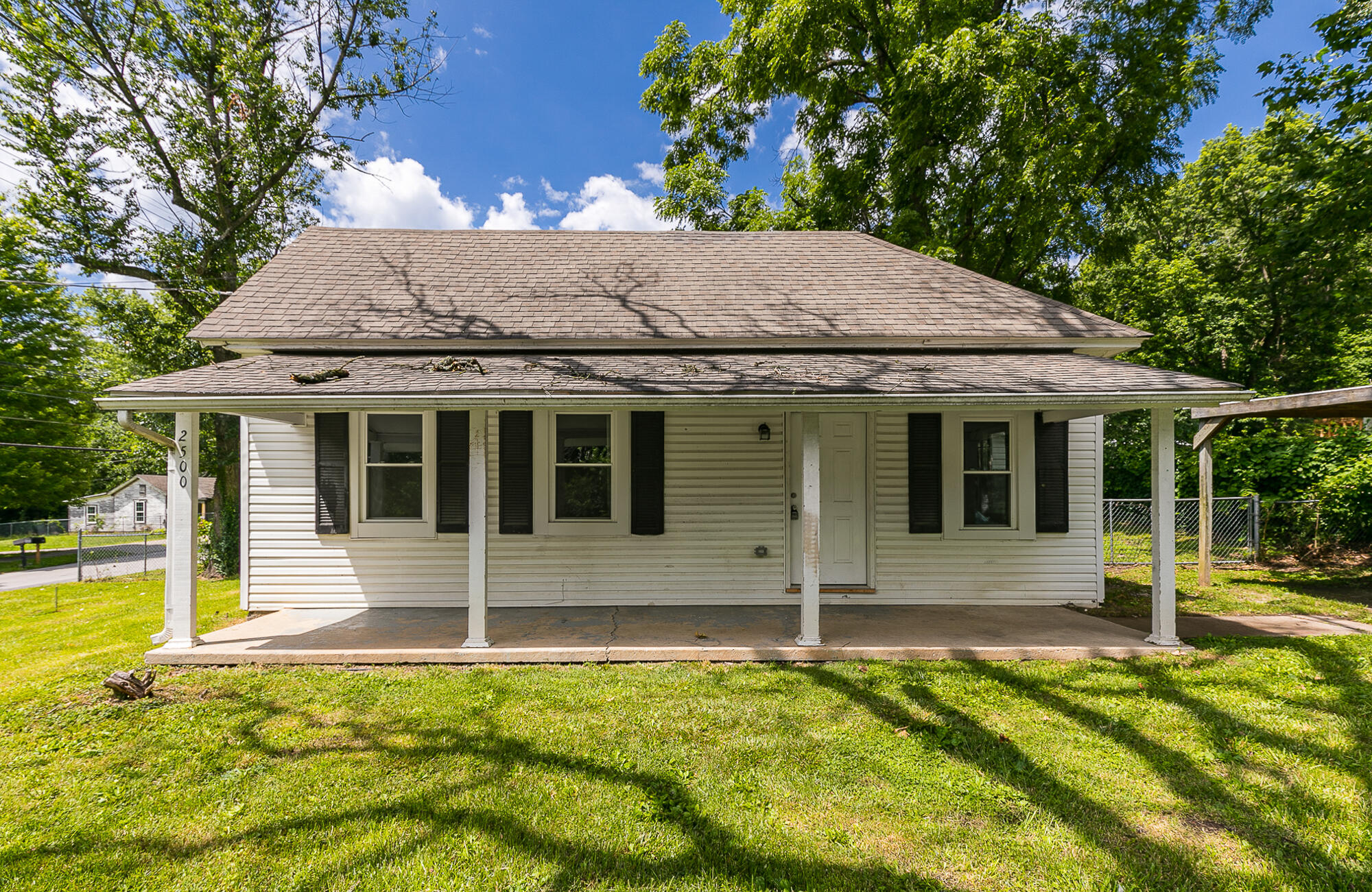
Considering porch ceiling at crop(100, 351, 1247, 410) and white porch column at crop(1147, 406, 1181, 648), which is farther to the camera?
white porch column at crop(1147, 406, 1181, 648)

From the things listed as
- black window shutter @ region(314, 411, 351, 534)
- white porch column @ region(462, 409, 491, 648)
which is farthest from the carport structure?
black window shutter @ region(314, 411, 351, 534)

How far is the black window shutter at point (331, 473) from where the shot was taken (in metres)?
6.60

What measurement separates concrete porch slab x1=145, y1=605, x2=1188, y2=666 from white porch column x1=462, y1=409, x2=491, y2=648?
0.20 meters

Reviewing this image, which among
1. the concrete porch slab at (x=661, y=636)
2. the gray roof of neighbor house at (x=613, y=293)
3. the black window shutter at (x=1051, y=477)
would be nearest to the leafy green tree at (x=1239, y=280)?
the gray roof of neighbor house at (x=613, y=293)

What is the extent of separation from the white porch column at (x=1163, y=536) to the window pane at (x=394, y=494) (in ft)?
26.4

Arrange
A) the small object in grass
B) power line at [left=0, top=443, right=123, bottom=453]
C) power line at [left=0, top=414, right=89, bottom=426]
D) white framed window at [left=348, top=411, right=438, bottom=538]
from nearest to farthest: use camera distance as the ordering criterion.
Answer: the small object in grass, white framed window at [left=348, top=411, right=438, bottom=538], power line at [left=0, top=414, right=89, bottom=426], power line at [left=0, top=443, right=123, bottom=453]

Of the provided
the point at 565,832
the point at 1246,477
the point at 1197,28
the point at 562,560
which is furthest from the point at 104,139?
the point at 1246,477

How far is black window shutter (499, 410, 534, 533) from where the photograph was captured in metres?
6.61

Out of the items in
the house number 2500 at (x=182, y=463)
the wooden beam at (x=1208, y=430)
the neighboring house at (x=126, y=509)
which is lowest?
the neighboring house at (x=126, y=509)

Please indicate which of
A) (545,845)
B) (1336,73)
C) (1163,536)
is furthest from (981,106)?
(545,845)

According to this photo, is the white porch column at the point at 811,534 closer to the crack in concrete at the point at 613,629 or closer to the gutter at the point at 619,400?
the gutter at the point at 619,400

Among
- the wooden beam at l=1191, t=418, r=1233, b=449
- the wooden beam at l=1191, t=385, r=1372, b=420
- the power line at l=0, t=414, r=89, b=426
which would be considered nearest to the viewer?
the wooden beam at l=1191, t=385, r=1372, b=420

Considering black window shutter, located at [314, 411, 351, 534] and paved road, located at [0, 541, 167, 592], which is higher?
black window shutter, located at [314, 411, 351, 534]

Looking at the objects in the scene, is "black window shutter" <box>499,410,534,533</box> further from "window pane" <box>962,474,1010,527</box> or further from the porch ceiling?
"window pane" <box>962,474,1010,527</box>
